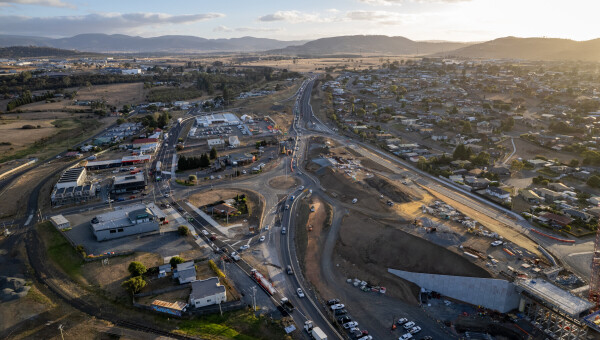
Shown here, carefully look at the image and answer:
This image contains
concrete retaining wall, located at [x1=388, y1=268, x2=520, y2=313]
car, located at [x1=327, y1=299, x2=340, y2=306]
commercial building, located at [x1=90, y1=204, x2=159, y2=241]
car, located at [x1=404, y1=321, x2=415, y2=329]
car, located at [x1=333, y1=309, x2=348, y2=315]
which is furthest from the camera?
commercial building, located at [x1=90, y1=204, x2=159, y2=241]

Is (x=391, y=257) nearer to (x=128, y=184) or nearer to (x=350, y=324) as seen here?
(x=350, y=324)

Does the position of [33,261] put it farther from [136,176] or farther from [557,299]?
[557,299]

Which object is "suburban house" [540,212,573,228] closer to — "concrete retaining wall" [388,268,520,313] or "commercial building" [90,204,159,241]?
"concrete retaining wall" [388,268,520,313]

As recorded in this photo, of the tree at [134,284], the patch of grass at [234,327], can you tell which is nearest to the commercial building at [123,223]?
the tree at [134,284]

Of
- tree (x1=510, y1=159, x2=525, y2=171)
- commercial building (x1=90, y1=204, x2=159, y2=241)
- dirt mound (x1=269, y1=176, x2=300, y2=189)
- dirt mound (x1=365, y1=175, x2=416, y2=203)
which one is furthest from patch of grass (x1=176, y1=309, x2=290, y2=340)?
tree (x1=510, y1=159, x2=525, y2=171)

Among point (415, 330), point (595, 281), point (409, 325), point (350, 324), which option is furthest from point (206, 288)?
point (595, 281)
